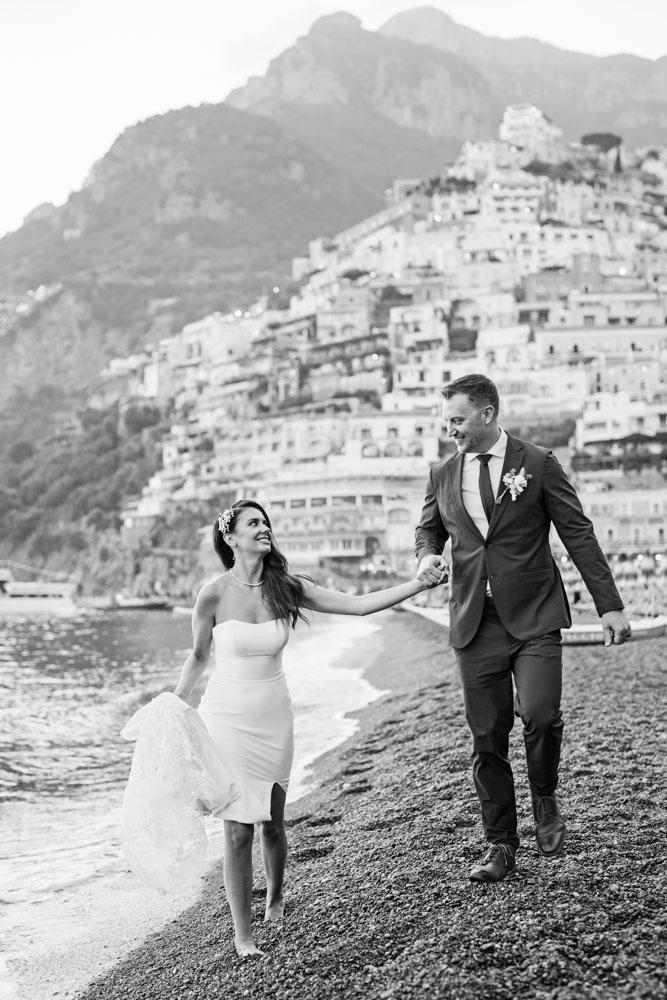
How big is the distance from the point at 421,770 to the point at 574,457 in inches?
2670

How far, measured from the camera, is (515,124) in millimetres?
157875

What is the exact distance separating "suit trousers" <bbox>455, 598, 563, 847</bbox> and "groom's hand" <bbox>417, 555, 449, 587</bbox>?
36 cm

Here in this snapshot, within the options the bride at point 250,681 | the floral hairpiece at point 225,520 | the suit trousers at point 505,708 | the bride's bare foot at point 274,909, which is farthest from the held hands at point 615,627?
the bride's bare foot at point 274,909

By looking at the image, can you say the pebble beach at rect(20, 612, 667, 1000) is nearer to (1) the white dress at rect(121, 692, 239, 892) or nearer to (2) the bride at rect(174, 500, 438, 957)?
(2) the bride at rect(174, 500, 438, 957)

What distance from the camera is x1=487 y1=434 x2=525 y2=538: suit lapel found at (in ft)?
18.7

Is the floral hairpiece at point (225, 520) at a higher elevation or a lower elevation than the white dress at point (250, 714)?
higher

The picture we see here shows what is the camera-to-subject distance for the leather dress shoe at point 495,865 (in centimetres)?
548

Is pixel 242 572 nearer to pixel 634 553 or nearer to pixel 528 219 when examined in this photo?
pixel 634 553

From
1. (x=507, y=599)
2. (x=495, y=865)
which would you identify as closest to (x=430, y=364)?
(x=507, y=599)

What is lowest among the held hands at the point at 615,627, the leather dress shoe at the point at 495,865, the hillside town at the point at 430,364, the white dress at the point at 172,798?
the leather dress shoe at the point at 495,865

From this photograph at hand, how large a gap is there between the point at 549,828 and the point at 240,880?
1.66 m

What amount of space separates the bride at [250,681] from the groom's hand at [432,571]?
9cm

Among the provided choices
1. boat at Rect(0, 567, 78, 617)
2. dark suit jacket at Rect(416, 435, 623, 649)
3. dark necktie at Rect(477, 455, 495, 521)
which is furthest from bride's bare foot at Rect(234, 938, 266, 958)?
boat at Rect(0, 567, 78, 617)

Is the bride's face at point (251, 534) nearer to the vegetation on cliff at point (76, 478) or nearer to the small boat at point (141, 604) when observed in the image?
the small boat at point (141, 604)
